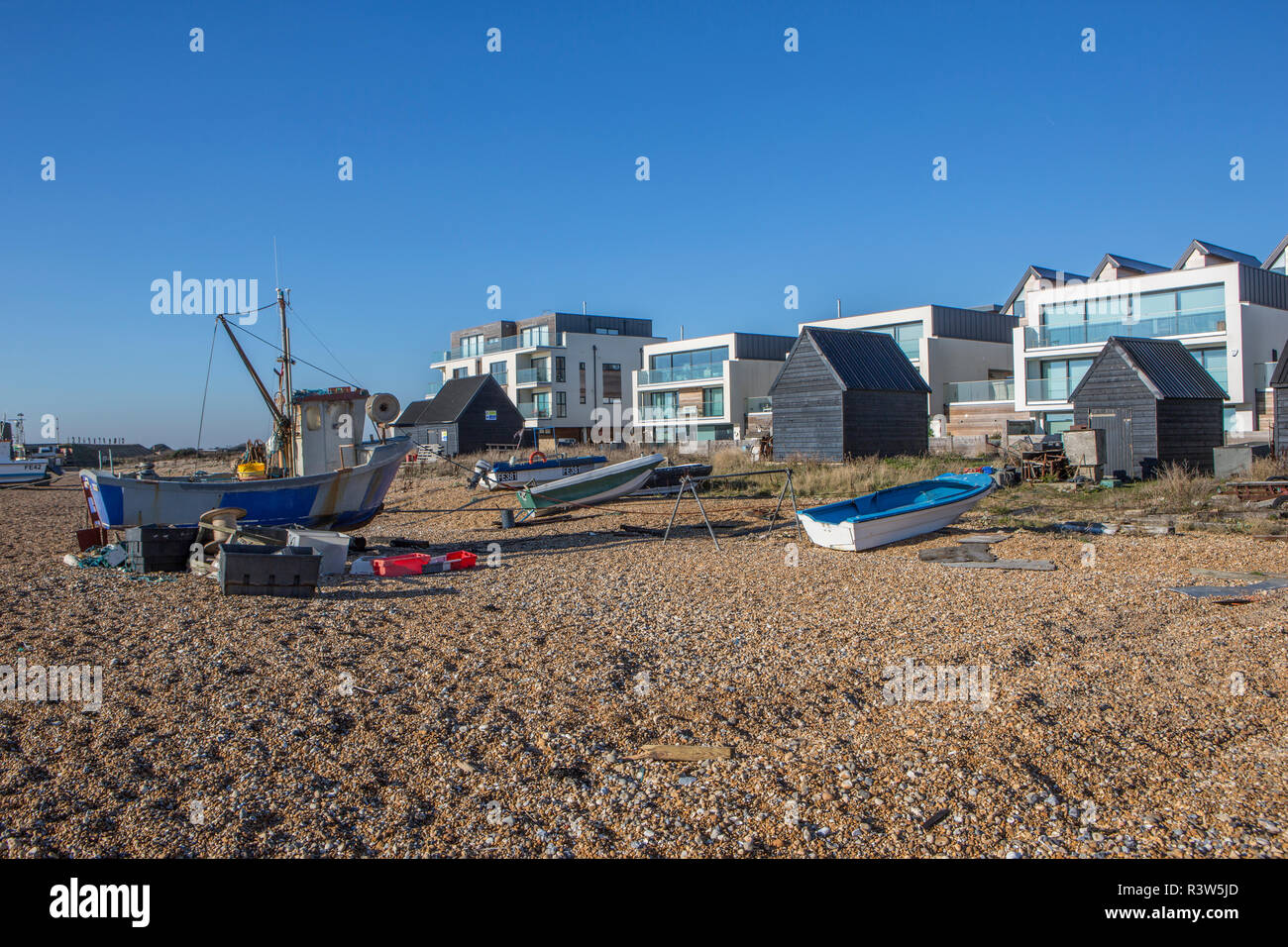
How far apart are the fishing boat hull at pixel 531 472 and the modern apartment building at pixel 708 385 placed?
25.1 meters

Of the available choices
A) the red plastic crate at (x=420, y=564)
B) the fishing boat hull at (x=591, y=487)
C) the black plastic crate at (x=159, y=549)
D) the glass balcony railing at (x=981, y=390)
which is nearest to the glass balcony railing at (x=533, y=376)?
the glass balcony railing at (x=981, y=390)

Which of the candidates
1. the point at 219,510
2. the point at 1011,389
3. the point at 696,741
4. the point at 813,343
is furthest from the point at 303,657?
the point at 1011,389

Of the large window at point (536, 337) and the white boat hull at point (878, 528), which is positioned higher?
the large window at point (536, 337)

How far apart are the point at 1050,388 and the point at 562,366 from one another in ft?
123

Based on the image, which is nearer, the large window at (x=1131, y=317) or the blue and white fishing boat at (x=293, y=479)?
the blue and white fishing boat at (x=293, y=479)

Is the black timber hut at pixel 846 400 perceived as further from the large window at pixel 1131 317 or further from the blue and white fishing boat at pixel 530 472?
the large window at pixel 1131 317

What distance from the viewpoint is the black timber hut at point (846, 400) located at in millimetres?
30328

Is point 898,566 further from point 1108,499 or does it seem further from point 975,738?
point 1108,499

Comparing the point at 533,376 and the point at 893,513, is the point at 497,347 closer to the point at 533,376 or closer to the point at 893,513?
the point at 533,376

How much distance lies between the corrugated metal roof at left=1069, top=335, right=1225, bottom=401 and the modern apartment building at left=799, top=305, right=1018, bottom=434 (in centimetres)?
1579

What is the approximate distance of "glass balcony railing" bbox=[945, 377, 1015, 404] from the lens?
42459mm

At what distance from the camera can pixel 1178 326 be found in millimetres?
35938

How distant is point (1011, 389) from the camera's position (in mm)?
42125

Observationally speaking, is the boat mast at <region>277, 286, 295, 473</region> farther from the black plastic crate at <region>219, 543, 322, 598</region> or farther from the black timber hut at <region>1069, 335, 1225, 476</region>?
the black timber hut at <region>1069, 335, 1225, 476</region>
